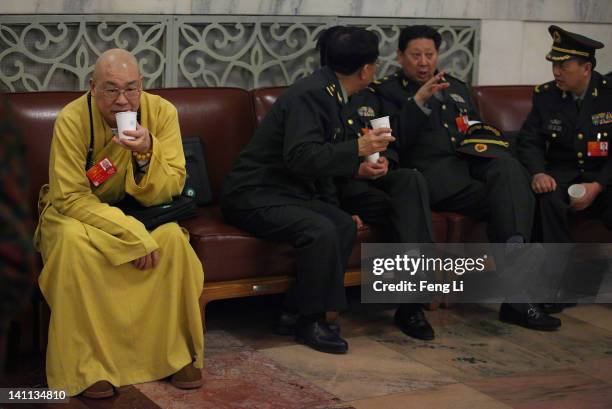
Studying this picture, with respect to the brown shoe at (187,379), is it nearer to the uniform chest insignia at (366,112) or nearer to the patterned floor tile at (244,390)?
the patterned floor tile at (244,390)

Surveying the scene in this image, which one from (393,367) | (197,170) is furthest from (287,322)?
(197,170)

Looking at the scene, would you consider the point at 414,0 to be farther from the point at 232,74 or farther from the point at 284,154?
the point at 284,154

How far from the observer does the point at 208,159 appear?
407 cm

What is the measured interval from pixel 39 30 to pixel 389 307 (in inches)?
75.3

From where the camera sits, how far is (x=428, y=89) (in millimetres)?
4102

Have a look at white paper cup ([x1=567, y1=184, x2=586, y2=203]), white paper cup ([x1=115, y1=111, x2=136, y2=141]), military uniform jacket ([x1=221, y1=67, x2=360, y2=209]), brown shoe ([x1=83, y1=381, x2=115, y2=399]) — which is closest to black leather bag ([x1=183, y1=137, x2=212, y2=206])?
military uniform jacket ([x1=221, y1=67, x2=360, y2=209])

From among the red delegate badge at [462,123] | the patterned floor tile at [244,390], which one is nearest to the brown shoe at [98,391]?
the patterned floor tile at [244,390]

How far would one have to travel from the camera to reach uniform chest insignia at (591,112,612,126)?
4.42 metres

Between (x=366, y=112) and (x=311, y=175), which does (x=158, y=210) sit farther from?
(x=366, y=112)

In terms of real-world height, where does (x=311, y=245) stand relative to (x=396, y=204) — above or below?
below

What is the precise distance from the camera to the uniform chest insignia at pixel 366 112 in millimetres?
4203

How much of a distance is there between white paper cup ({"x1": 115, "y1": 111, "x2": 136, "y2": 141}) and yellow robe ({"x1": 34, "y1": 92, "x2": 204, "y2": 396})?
0.52ft

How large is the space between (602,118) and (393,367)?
1695mm

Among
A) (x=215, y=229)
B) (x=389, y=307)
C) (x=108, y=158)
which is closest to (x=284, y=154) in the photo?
(x=215, y=229)
